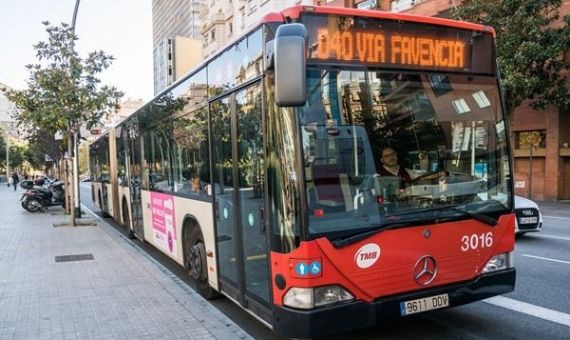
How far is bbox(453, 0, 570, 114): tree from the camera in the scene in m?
20.2

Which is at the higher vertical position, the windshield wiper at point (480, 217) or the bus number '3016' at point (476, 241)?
the windshield wiper at point (480, 217)

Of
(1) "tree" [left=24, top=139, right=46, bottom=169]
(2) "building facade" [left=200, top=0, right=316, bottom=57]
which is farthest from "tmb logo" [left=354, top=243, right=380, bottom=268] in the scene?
(2) "building facade" [left=200, top=0, right=316, bottom=57]

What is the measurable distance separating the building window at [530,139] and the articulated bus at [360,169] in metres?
21.6

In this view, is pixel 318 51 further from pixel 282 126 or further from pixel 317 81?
pixel 282 126

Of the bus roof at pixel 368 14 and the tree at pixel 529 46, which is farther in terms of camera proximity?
the tree at pixel 529 46

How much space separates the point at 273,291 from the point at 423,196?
1484 mm

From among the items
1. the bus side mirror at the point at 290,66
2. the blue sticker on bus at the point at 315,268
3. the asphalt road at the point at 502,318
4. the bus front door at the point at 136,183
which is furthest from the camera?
the bus front door at the point at 136,183

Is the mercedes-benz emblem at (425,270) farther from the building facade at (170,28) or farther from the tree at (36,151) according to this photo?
the building facade at (170,28)

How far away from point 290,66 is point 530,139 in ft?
78.2

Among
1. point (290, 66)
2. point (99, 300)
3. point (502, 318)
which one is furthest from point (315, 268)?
point (99, 300)

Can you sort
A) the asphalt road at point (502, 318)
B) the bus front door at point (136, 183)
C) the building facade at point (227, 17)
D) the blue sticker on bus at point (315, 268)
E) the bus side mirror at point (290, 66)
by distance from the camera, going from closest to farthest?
1. the bus side mirror at point (290, 66)
2. the blue sticker on bus at point (315, 268)
3. the asphalt road at point (502, 318)
4. the bus front door at point (136, 183)
5. the building facade at point (227, 17)

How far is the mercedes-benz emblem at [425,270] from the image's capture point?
4.30 meters

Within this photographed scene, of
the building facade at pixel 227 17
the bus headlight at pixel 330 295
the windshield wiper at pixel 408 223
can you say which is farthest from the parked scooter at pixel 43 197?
the building facade at pixel 227 17

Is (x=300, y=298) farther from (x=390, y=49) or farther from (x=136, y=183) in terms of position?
(x=136, y=183)
